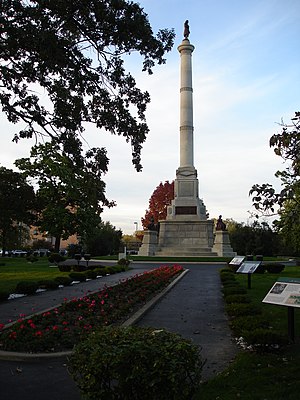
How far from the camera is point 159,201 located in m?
81.8

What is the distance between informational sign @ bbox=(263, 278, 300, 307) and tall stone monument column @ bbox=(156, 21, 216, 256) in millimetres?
36741

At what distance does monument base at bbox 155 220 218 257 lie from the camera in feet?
154

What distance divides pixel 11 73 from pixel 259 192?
891cm

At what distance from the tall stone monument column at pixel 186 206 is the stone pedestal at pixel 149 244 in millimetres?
838

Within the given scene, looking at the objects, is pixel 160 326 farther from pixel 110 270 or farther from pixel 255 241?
pixel 255 241

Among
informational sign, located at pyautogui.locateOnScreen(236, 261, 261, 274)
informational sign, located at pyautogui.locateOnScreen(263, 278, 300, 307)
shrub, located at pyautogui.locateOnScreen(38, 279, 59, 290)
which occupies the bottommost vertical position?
shrub, located at pyautogui.locateOnScreen(38, 279, 59, 290)

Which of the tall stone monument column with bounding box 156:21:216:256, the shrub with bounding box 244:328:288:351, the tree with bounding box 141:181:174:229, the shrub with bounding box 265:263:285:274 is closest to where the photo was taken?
the shrub with bounding box 244:328:288:351

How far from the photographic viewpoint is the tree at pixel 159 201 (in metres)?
80.6

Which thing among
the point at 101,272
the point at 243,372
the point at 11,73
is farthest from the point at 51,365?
the point at 101,272

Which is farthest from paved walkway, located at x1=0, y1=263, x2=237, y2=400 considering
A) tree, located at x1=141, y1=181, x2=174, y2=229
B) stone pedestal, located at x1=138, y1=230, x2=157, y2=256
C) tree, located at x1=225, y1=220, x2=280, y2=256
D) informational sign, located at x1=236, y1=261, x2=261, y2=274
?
tree, located at x1=141, y1=181, x2=174, y2=229

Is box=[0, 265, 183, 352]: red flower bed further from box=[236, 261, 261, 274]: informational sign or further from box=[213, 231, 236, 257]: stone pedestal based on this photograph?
box=[213, 231, 236, 257]: stone pedestal

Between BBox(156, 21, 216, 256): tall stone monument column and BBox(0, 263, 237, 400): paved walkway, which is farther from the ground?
BBox(156, 21, 216, 256): tall stone monument column

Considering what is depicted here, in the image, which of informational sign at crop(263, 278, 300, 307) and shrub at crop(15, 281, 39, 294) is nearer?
informational sign at crop(263, 278, 300, 307)

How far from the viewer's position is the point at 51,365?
6844 mm
